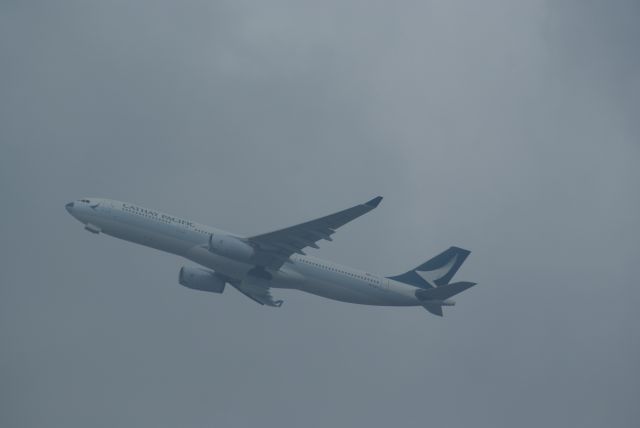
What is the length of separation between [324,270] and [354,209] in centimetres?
777

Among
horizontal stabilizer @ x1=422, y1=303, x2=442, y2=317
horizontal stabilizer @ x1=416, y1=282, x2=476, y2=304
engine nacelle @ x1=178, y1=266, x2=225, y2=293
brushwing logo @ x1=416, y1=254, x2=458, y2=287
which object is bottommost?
horizontal stabilizer @ x1=422, y1=303, x2=442, y2=317

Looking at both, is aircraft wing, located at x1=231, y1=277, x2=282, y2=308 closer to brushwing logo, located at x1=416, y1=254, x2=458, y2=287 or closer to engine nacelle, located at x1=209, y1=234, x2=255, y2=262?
engine nacelle, located at x1=209, y1=234, x2=255, y2=262

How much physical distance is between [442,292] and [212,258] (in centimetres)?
1419

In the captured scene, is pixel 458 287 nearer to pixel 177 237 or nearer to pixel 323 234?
pixel 323 234

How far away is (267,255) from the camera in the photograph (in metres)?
49.4

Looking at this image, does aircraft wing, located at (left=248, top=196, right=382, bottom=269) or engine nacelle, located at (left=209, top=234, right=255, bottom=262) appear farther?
engine nacelle, located at (left=209, top=234, right=255, bottom=262)

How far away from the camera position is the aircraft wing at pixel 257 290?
5088cm

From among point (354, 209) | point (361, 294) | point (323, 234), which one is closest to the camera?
point (354, 209)

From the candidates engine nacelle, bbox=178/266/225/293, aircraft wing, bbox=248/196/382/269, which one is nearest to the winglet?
aircraft wing, bbox=248/196/382/269

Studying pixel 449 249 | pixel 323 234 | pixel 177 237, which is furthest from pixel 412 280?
pixel 177 237

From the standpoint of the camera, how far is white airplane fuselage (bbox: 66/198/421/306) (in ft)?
159

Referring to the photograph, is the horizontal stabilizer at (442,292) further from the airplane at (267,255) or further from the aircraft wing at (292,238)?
the aircraft wing at (292,238)

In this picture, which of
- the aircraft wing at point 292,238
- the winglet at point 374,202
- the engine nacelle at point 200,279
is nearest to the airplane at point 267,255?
the aircraft wing at point 292,238

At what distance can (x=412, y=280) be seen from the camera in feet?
174
